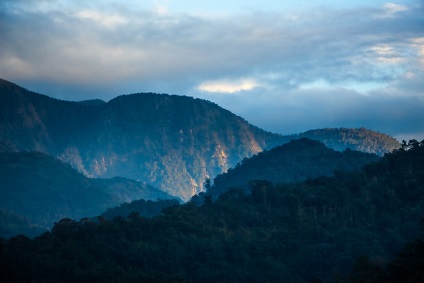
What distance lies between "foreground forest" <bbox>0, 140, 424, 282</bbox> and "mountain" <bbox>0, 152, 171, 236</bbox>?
7425 cm

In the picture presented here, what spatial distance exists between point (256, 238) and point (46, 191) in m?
98.0

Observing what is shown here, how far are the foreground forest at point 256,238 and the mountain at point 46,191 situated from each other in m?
74.3

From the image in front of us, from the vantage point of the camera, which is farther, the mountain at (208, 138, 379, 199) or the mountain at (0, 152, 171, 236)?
the mountain at (0, 152, 171, 236)

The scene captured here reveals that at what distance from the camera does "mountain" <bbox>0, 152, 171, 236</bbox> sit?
492 feet

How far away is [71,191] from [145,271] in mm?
103034

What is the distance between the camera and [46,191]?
158000mm

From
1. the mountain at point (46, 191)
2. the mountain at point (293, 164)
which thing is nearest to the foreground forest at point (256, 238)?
Answer: the mountain at point (293, 164)

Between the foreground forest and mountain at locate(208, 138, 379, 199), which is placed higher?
mountain at locate(208, 138, 379, 199)

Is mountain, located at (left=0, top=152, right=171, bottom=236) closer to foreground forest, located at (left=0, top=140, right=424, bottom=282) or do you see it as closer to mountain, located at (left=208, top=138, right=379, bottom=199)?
mountain, located at (left=208, top=138, right=379, bottom=199)

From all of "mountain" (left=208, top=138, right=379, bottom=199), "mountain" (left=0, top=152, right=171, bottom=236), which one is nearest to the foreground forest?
"mountain" (left=208, top=138, right=379, bottom=199)

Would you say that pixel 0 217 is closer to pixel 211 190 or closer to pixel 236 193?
pixel 211 190

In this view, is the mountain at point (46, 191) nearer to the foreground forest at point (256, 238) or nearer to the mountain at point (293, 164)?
the mountain at point (293, 164)

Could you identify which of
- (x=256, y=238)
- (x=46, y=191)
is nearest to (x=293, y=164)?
(x=256, y=238)

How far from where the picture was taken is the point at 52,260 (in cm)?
5638
